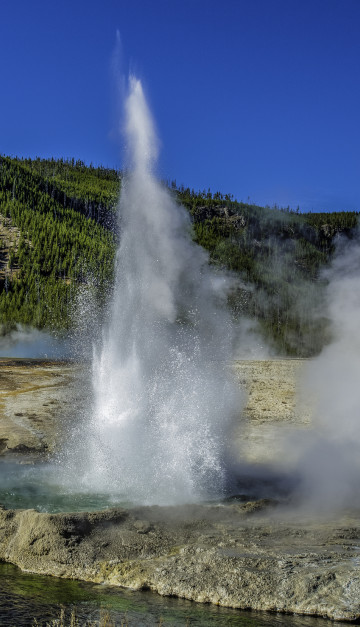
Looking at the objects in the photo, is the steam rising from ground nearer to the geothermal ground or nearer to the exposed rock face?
the geothermal ground

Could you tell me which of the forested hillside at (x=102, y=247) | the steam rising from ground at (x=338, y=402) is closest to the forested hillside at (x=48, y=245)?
the forested hillside at (x=102, y=247)

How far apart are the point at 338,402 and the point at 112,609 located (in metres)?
6.88

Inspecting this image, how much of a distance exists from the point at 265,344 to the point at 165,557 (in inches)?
2114

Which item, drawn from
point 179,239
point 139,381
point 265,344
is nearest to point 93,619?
point 139,381

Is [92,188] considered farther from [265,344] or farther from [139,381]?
[139,381]

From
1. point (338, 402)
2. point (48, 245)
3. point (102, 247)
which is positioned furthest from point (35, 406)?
point (102, 247)

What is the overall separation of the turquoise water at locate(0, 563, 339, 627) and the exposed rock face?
0.49ft

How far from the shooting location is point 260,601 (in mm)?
5918

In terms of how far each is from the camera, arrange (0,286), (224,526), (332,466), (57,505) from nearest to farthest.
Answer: (224,526) < (57,505) < (332,466) < (0,286)

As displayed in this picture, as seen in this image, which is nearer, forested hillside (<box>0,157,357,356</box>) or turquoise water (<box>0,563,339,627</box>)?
turquoise water (<box>0,563,339,627</box>)

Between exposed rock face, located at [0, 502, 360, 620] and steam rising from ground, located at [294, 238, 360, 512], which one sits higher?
steam rising from ground, located at [294, 238, 360, 512]

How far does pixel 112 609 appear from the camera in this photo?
576cm

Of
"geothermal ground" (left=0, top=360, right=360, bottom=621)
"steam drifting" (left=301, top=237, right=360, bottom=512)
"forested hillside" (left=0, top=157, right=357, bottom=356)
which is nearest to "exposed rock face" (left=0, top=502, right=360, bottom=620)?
"geothermal ground" (left=0, top=360, right=360, bottom=621)

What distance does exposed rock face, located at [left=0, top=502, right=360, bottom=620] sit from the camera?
19.6ft
